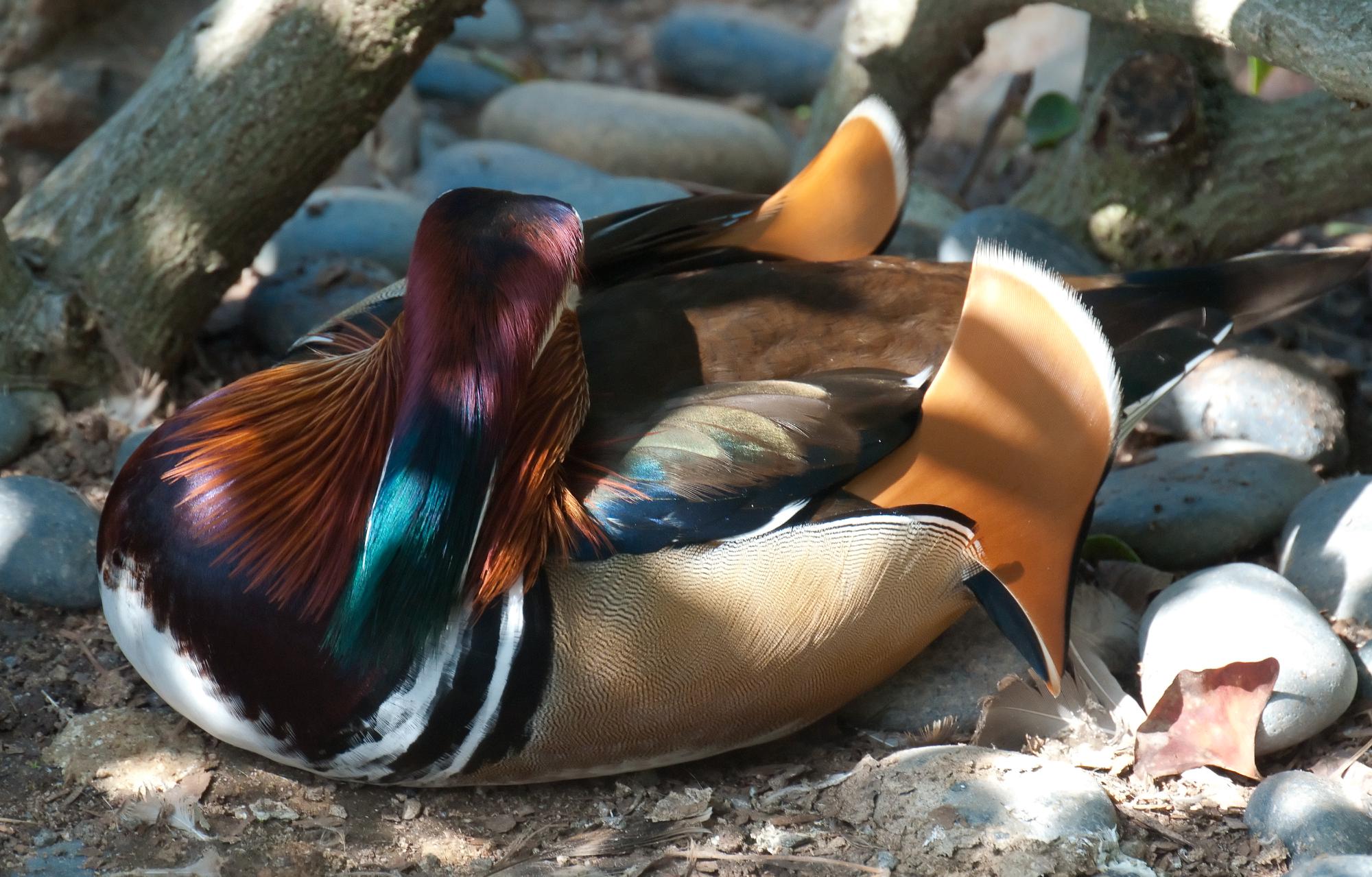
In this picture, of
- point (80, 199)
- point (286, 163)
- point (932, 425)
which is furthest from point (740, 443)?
point (80, 199)

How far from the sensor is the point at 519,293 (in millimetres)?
2053

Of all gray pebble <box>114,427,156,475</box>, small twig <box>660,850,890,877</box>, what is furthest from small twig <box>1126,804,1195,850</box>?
gray pebble <box>114,427,156,475</box>

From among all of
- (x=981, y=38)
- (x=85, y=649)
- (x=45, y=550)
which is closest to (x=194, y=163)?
(x=45, y=550)

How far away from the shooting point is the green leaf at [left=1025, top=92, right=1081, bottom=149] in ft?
14.3

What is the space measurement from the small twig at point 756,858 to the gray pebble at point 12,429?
1934 mm

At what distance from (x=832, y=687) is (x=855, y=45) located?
2.57 metres

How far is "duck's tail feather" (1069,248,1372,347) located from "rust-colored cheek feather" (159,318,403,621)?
148 cm

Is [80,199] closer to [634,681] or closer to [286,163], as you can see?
[286,163]

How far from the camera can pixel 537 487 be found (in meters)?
2.12

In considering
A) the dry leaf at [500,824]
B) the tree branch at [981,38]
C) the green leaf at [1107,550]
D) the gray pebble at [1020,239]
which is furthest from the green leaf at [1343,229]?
the dry leaf at [500,824]

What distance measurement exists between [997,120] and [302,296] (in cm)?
265

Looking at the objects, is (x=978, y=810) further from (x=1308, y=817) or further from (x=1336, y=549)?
(x=1336, y=549)

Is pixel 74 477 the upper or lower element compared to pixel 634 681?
lower

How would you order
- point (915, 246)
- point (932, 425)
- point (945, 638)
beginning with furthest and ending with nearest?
point (915, 246) → point (945, 638) → point (932, 425)
